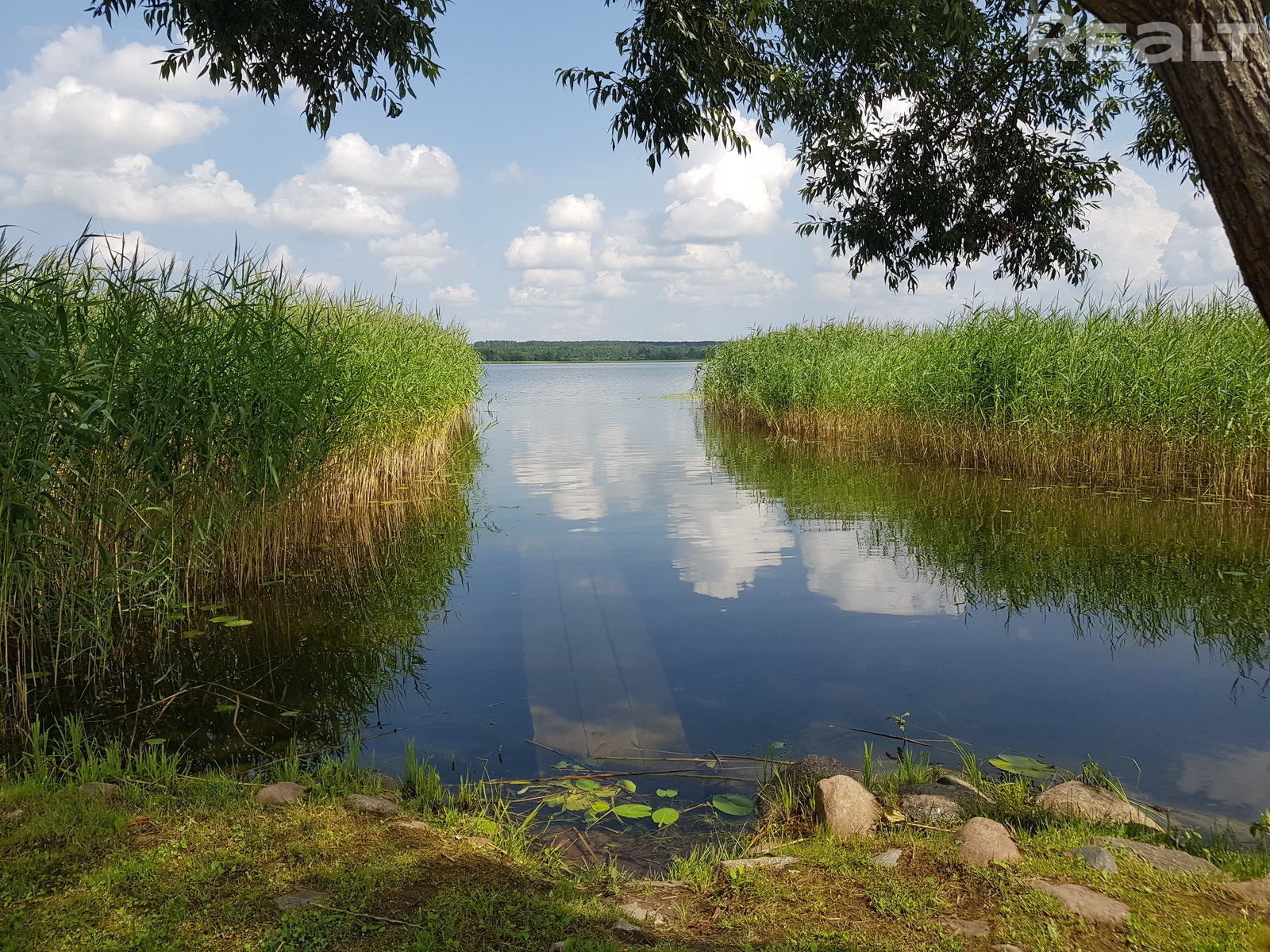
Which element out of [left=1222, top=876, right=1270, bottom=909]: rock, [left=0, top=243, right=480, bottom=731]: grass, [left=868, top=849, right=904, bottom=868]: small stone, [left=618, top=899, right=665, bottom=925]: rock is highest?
[left=0, top=243, right=480, bottom=731]: grass

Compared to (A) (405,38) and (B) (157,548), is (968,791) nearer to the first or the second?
(B) (157,548)

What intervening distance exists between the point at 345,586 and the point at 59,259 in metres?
3.59

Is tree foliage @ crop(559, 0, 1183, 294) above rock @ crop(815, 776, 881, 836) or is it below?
above

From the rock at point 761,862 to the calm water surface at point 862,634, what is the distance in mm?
1241

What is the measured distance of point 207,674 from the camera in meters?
5.96

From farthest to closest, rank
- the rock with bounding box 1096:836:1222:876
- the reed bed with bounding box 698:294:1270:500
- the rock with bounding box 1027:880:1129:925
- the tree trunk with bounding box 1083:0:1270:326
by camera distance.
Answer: the reed bed with bounding box 698:294:1270:500
the rock with bounding box 1096:836:1222:876
the rock with bounding box 1027:880:1129:925
the tree trunk with bounding box 1083:0:1270:326

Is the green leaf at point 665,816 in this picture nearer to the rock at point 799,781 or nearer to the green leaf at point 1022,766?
the rock at point 799,781

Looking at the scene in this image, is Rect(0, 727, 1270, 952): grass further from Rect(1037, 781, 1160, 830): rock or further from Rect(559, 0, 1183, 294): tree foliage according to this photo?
Rect(559, 0, 1183, 294): tree foliage

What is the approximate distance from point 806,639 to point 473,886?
400 cm

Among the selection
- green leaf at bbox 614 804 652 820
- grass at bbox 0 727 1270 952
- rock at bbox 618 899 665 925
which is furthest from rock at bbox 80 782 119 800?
rock at bbox 618 899 665 925

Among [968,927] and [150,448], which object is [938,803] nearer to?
[968,927]

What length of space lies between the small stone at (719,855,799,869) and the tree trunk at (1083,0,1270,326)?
101 inches

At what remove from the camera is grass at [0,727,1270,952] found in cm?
282

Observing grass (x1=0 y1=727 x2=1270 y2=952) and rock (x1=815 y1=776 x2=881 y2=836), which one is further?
rock (x1=815 y1=776 x2=881 y2=836)
